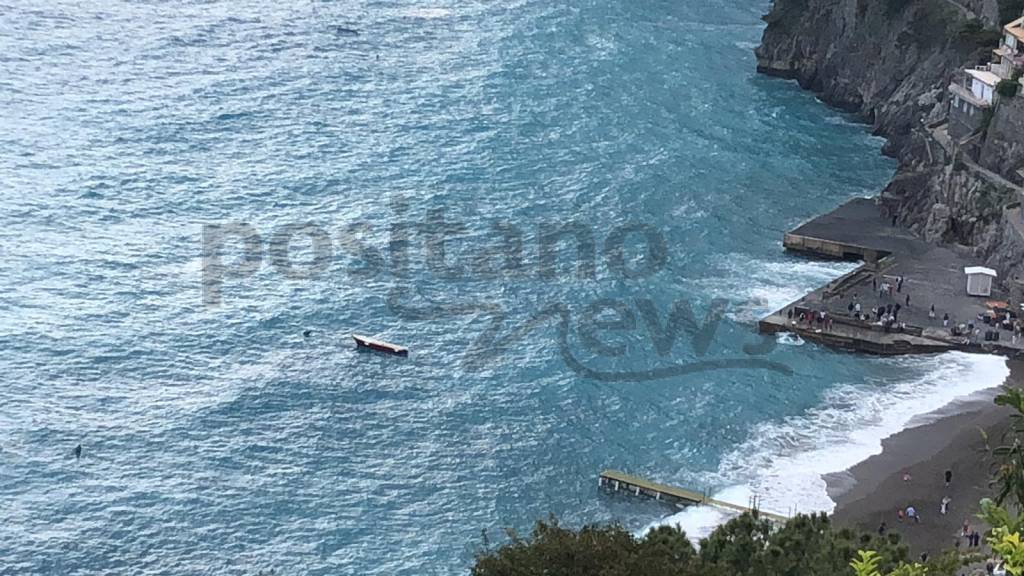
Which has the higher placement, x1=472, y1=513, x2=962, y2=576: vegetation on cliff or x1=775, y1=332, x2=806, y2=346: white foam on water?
x1=472, y1=513, x2=962, y2=576: vegetation on cliff

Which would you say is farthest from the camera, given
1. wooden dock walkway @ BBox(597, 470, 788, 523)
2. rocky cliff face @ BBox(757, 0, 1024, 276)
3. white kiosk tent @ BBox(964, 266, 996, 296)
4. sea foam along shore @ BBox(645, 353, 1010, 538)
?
rocky cliff face @ BBox(757, 0, 1024, 276)

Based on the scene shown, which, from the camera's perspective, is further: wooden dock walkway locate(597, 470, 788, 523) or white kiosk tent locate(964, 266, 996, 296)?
white kiosk tent locate(964, 266, 996, 296)

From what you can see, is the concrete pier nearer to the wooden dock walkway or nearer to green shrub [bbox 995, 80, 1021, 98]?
green shrub [bbox 995, 80, 1021, 98]

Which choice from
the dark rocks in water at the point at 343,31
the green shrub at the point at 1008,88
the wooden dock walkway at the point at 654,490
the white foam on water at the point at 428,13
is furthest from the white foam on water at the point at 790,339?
the white foam on water at the point at 428,13

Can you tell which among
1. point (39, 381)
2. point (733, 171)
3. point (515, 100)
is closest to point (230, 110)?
point (515, 100)

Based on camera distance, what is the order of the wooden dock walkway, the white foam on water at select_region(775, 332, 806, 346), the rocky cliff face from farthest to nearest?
the rocky cliff face, the white foam on water at select_region(775, 332, 806, 346), the wooden dock walkway

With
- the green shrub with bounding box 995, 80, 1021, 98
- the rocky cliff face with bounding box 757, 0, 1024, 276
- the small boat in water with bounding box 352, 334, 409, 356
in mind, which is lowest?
the small boat in water with bounding box 352, 334, 409, 356

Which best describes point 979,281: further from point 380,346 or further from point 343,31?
point 343,31

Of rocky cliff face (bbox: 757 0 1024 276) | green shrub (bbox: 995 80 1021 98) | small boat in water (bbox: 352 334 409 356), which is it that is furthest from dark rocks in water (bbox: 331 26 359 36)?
small boat in water (bbox: 352 334 409 356)
